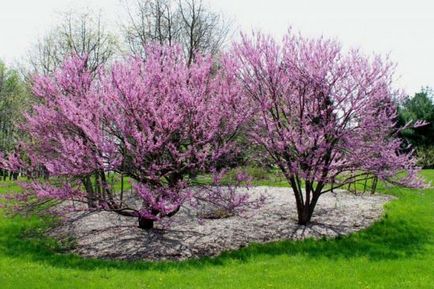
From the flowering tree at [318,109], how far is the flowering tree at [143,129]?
83 cm

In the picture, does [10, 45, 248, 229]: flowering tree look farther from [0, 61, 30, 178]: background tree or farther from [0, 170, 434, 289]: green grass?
[0, 61, 30, 178]: background tree

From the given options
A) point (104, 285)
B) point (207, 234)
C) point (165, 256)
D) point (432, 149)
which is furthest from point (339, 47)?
point (432, 149)

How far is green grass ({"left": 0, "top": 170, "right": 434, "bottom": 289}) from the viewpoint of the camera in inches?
291

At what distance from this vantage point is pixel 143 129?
998 centimetres

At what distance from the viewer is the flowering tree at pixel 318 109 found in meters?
10.6

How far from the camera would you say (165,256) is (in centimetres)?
917

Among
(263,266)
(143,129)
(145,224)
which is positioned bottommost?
(263,266)

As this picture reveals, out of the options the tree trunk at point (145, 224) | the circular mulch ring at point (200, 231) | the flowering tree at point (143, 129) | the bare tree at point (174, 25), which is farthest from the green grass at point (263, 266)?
the bare tree at point (174, 25)

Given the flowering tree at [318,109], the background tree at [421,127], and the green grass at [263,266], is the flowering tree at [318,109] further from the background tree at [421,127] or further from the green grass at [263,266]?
the background tree at [421,127]

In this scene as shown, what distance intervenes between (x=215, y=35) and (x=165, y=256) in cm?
2219

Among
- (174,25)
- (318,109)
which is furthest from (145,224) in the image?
(174,25)

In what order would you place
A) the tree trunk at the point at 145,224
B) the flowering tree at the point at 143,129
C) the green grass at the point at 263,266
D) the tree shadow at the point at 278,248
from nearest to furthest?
the green grass at the point at 263,266
the tree shadow at the point at 278,248
the flowering tree at the point at 143,129
the tree trunk at the point at 145,224

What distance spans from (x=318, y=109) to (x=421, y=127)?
25636mm

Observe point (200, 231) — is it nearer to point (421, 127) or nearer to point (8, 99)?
point (421, 127)
